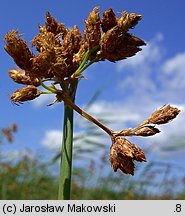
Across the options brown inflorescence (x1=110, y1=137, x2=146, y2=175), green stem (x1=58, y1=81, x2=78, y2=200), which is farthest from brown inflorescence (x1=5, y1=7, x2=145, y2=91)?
brown inflorescence (x1=110, y1=137, x2=146, y2=175)

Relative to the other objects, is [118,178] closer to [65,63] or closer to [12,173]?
[12,173]

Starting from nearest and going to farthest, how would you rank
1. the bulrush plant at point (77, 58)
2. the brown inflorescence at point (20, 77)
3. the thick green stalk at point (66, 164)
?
the thick green stalk at point (66, 164), the bulrush plant at point (77, 58), the brown inflorescence at point (20, 77)

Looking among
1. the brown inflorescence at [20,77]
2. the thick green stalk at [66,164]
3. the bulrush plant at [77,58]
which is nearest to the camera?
the thick green stalk at [66,164]

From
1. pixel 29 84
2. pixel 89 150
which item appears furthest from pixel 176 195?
pixel 29 84

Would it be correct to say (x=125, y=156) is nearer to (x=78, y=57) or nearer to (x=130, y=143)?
(x=130, y=143)

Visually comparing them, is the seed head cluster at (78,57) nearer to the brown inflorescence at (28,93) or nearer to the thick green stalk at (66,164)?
the brown inflorescence at (28,93)

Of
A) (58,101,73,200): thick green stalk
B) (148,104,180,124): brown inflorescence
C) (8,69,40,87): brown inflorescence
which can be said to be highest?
(8,69,40,87): brown inflorescence

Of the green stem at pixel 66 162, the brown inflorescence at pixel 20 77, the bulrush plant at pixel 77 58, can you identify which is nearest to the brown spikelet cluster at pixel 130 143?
the bulrush plant at pixel 77 58

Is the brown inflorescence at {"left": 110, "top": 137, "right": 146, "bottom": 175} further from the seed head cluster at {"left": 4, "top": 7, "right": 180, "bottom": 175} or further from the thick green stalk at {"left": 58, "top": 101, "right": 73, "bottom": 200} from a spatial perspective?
the thick green stalk at {"left": 58, "top": 101, "right": 73, "bottom": 200}

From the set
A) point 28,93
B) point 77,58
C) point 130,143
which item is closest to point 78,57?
point 77,58
